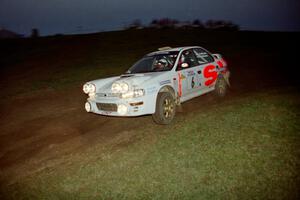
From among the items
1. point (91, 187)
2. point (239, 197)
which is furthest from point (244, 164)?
point (91, 187)

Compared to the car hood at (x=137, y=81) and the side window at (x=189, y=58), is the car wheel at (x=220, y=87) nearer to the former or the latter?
the side window at (x=189, y=58)

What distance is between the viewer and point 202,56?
7230 mm

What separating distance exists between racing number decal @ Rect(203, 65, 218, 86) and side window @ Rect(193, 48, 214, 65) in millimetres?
196

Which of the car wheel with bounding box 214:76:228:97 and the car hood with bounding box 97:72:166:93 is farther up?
the car hood with bounding box 97:72:166:93

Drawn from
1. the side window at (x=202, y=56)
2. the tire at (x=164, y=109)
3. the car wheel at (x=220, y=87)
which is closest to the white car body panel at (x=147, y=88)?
the tire at (x=164, y=109)

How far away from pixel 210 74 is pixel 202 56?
54 cm

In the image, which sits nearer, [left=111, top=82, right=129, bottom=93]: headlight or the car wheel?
[left=111, top=82, right=129, bottom=93]: headlight

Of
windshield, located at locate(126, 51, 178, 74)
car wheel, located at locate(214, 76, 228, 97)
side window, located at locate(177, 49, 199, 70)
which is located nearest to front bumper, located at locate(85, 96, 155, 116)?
windshield, located at locate(126, 51, 178, 74)

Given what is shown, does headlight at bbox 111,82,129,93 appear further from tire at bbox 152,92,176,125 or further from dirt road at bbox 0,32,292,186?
dirt road at bbox 0,32,292,186

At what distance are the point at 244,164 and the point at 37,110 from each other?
21.2 ft

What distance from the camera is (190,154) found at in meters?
4.27

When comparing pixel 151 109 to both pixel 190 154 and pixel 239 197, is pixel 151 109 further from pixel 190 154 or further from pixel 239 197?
pixel 239 197

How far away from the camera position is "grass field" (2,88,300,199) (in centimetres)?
337

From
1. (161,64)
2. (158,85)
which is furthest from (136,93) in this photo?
(161,64)
